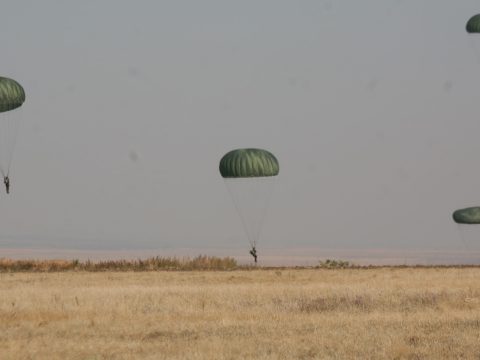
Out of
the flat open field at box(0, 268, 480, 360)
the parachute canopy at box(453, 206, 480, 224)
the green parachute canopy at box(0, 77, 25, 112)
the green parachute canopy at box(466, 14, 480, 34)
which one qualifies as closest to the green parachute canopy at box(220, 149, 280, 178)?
the flat open field at box(0, 268, 480, 360)

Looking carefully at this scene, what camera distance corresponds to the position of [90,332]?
1048 inches

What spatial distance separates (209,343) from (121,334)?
387 centimetres

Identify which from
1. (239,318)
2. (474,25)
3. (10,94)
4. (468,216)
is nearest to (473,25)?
(474,25)

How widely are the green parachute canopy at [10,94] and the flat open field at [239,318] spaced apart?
901 centimetres

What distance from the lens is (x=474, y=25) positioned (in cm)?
4794

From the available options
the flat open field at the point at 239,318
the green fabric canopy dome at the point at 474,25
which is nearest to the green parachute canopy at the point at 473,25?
the green fabric canopy dome at the point at 474,25

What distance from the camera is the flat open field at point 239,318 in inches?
887

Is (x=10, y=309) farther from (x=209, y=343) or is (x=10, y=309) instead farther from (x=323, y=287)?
(x=323, y=287)

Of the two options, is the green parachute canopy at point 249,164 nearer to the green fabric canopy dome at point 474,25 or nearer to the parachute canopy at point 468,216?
the green fabric canopy dome at point 474,25

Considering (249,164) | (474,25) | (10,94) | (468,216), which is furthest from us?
(468,216)

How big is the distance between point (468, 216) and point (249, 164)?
98.0 feet

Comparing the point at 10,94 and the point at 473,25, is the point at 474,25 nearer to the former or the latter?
the point at 473,25

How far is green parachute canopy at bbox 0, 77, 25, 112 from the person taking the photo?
4500 centimetres

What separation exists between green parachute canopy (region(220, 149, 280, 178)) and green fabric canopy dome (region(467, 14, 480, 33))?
1252 cm
